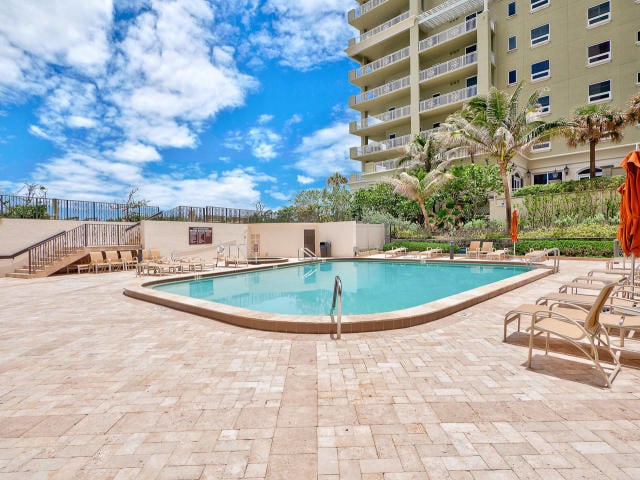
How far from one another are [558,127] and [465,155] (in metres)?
6.06

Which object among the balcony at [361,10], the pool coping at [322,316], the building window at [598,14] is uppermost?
the balcony at [361,10]

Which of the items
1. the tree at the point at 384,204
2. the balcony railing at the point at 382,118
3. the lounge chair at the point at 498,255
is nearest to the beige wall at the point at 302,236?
the tree at the point at 384,204

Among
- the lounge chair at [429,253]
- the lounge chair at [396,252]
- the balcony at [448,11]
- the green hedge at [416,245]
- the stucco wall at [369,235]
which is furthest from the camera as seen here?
the balcony at [448,11]

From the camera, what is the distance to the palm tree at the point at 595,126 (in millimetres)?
17375

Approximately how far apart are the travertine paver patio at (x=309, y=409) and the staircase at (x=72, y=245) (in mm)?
10555

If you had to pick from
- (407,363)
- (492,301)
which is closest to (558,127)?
(492,301)

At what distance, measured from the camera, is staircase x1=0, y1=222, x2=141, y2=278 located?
12.6m

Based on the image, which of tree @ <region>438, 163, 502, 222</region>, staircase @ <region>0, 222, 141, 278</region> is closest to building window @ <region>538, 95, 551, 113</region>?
tree @ <region>438, 163, 502, 222</region>

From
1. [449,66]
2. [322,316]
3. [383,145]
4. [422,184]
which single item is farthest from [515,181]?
[322,316]

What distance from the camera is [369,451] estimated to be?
2.13 m

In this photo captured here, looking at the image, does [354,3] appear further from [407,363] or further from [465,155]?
[407,363]

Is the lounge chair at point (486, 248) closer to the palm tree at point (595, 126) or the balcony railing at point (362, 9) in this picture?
the palm tree at point (595, 126)

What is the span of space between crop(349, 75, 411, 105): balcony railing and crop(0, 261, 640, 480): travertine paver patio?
2658cm

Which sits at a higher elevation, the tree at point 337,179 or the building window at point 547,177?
the tree at point 337,179
